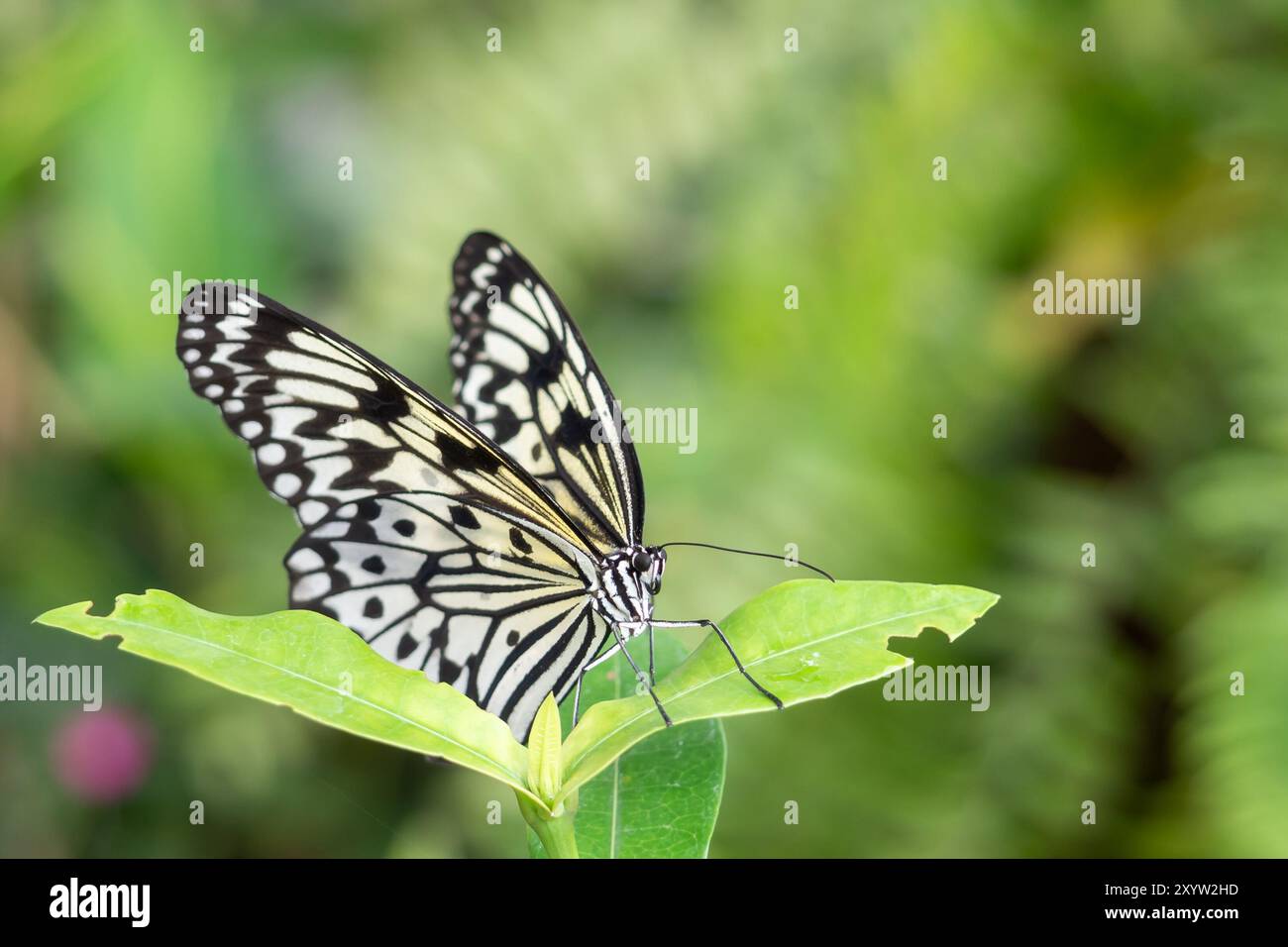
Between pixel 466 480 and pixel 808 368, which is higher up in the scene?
pixel 808 368

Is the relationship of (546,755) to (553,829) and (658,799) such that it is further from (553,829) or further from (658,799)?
(658,799)

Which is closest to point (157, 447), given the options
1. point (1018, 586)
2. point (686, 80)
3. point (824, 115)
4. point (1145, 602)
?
point (686, 80)

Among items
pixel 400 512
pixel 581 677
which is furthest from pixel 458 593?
pixel 581 677

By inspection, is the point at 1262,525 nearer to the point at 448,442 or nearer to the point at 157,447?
the point at 448,442

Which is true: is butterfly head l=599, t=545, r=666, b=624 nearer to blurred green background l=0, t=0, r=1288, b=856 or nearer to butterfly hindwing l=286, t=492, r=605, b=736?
butterfly hindwing l=286, t=492, r=605, b=736

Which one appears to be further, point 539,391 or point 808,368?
point 808,368

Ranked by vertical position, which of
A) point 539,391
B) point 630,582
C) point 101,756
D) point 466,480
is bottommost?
point 101,756

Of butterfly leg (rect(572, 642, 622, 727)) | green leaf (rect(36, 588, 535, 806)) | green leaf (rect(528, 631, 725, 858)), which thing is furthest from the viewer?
butterfly leg (rect(572, 642, 622, 727))

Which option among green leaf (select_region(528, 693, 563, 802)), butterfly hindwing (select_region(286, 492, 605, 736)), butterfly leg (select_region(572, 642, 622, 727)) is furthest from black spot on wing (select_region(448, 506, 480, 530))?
green leaf (select_region(528, 693, 563, 802))
